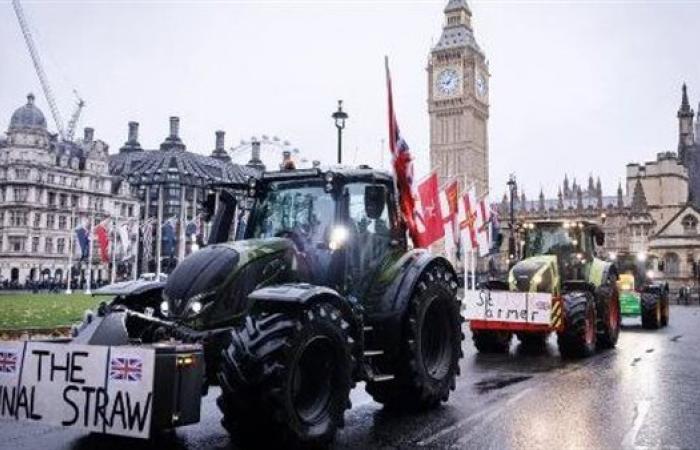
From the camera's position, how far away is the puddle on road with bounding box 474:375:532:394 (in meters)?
10.6

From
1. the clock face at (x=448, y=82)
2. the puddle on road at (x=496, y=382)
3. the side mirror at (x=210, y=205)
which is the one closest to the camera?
the side mirror at (x=210, y=205)

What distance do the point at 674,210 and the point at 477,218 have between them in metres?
84.0

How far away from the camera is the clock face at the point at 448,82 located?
422 ft

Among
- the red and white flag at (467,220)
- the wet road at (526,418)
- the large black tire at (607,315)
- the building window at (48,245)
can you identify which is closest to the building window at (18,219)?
the building window at (48,245)

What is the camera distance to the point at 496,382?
37.1 ft

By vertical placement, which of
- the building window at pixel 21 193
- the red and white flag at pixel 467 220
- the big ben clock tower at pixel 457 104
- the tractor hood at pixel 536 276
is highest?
the big ben clock tower at pixel 457 104

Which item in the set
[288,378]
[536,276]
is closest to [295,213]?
[288,378]

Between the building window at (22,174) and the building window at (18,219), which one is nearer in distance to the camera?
the building window at (22,174)

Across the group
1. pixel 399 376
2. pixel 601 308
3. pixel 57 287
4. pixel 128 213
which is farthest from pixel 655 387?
pixel 128 213

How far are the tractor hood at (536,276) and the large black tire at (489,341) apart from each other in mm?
1197

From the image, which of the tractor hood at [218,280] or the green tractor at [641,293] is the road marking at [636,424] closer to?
the tractor hood at [218,280]

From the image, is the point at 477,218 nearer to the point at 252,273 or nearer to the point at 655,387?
the point at 655,387

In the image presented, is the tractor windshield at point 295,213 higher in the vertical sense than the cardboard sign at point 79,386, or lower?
higher

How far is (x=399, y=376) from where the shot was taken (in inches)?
333
